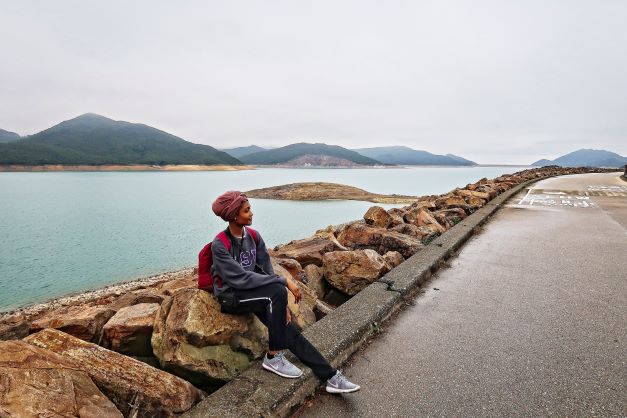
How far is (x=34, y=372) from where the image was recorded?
7.59 ft

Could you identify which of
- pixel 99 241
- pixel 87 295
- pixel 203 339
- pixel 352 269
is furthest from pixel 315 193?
pixel 203 339

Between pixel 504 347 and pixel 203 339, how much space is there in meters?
3.03

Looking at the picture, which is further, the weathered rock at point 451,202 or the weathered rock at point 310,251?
the weathered rock at point 451,202

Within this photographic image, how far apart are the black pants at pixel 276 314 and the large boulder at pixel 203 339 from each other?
0.26 meters

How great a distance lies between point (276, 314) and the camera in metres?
3.13

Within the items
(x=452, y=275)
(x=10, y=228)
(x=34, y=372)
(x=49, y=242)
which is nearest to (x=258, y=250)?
(x=34, y=372)

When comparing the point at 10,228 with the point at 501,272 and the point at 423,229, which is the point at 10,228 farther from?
the point at 501,272

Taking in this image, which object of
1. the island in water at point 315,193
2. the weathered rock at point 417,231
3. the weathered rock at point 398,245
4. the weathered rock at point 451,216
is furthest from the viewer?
the island in water at point 315,193

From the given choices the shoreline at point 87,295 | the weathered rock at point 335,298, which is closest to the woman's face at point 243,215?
the weathered rock at point 335,298

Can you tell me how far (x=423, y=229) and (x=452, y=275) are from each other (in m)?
3.07

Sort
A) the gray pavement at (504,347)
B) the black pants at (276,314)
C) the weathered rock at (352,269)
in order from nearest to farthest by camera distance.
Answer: the gray pavement at (504,347), the black pants at (276,314), the weathered rock at (352,269)

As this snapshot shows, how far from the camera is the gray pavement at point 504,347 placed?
9.14ft

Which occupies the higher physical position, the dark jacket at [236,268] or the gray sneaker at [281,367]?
the dark jacket at [236,268]

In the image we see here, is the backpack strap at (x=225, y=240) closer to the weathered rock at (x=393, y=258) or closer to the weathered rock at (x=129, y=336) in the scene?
the weathered rock at (x=129, y=336)
